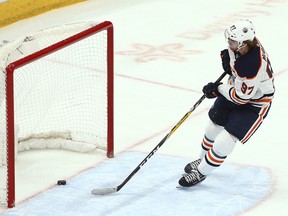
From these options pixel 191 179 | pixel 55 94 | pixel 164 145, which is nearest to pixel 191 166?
pixel 191 179

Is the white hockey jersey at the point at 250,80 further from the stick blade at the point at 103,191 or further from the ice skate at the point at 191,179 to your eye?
the stick blade at the point at 103,191

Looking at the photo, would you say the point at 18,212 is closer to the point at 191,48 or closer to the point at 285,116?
the point at 285,116

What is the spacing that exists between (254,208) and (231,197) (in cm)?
17

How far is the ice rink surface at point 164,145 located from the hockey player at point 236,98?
200mm

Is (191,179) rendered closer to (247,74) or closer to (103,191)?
(103,191)

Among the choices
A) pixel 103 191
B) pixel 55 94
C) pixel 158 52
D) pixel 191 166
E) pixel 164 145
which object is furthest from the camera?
pixel 158 52

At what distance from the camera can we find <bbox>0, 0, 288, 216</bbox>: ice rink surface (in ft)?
16.7

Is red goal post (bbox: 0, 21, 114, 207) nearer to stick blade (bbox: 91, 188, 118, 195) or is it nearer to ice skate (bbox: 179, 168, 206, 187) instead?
stick blade (bbox: 91, 188, 118, 195)

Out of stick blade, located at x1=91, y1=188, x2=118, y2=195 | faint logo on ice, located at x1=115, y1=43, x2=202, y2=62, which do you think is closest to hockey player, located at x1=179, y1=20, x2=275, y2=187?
stick blade, located at x1=91, y1=188, x2=118, y2=195

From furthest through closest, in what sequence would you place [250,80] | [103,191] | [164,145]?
1. [164,145]
2. [103,191]
3. [250,80]

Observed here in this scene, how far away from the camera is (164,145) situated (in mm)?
5891

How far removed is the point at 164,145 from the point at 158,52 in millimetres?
1964

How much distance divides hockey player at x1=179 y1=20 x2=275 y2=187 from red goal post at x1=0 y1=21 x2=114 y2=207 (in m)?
0.68

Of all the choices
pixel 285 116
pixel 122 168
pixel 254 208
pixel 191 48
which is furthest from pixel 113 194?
pixel 191 48
